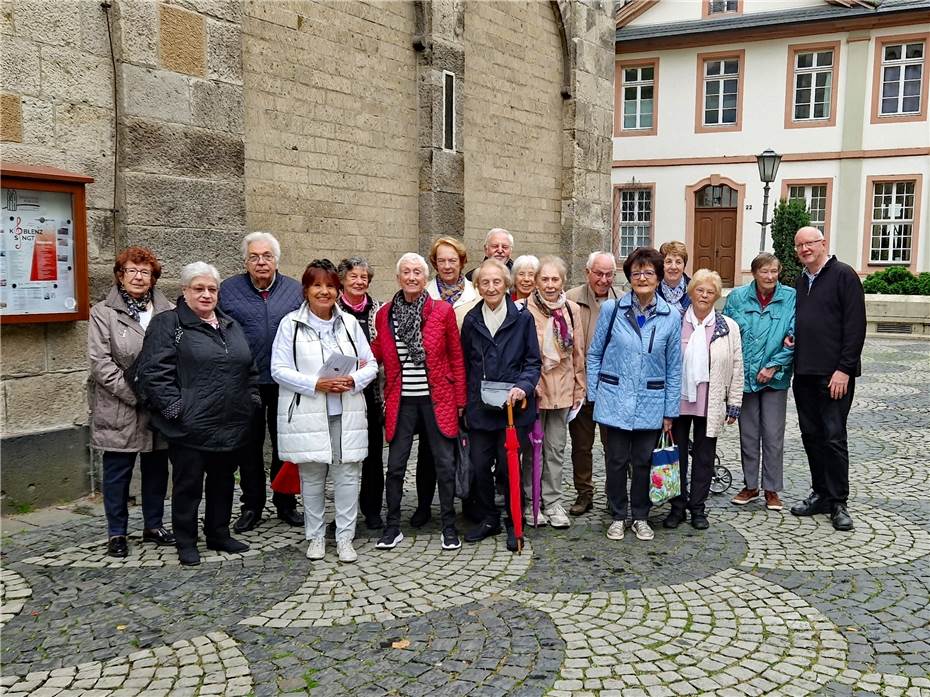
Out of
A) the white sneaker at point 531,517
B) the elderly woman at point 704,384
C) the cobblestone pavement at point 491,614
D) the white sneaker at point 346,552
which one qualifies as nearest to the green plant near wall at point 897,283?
the cobblestone pavement at point 491,614

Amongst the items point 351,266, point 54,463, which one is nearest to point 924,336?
point 351,266

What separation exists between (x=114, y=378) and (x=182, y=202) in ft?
7.03

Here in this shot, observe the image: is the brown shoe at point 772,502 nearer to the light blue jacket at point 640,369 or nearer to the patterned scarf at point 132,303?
the light blue jacket at point 640,369

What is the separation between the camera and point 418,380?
518cm

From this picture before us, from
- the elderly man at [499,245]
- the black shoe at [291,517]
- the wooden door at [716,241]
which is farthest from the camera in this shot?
the wooden door at [716,241]

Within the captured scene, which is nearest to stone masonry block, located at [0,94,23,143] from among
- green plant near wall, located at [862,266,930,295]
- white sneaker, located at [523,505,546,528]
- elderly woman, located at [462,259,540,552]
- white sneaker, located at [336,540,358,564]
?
elderly woman, located at [462,259,540,552]

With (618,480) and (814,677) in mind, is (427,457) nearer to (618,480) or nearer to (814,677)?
(618,480)

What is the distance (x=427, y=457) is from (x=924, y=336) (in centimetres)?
1760

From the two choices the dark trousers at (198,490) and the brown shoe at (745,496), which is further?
the brown shoe at (745,496)

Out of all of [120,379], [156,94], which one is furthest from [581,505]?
[156,94]

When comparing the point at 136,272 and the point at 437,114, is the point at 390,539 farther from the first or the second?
the point at 437,114

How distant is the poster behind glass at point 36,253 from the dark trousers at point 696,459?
13.9 feet

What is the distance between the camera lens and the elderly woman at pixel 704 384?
18.1 ft

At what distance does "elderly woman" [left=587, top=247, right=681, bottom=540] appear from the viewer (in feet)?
17.2
